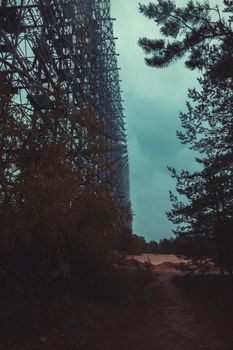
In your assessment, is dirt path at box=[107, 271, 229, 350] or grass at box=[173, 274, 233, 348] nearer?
dirt path at box=[107, 271, 229, 350]

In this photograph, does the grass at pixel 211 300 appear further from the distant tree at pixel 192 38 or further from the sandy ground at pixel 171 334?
the distant tree at pixel 192 38

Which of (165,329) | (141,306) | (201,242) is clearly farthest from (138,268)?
(165,329)

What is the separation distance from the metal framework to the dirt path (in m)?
3.30

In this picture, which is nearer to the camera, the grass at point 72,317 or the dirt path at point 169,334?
the grass at point 72,317

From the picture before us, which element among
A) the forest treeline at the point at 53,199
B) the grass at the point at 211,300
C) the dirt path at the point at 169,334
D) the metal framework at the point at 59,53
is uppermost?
the metal framework at the point at 59,53

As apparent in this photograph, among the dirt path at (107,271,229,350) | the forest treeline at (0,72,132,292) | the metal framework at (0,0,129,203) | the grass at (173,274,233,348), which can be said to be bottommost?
the dirt path at (107,271,229,350)

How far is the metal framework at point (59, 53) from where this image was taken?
51.8 ft

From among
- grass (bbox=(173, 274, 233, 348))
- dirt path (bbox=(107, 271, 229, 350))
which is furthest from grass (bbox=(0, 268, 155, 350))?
grass (bbox=(173, 274, 233, 348))

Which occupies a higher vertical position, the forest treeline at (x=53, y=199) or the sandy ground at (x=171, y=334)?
the forest treeline at (x=53, y=199)

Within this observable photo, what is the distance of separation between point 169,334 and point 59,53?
1497 cm

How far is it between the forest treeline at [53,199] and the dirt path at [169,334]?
1.82 meters

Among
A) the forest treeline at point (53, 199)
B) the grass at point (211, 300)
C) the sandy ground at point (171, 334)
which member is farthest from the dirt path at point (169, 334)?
the forest treeline at point (53, 199)

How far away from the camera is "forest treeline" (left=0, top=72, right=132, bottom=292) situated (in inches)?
347

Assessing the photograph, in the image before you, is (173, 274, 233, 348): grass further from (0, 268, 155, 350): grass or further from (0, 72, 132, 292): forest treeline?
(0, 72, 132, 292): forest treeline
